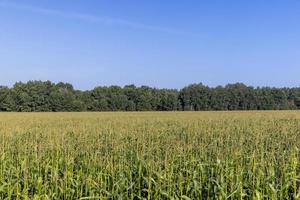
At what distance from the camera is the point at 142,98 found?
87250mm

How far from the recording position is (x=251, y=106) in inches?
3568

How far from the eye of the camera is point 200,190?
21.8 feet

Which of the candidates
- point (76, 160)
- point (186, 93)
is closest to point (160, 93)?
point (186, 93)

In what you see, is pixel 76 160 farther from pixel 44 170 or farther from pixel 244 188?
pixel 244 188

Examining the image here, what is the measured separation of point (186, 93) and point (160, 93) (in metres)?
6.92

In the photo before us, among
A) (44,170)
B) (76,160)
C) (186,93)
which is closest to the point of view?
(44,170)

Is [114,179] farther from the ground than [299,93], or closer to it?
closer to it

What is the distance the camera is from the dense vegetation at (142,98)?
8406cm

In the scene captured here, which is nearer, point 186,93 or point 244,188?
point 244,188

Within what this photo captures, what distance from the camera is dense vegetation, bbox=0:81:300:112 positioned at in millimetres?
84062

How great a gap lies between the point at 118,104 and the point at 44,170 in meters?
77.3

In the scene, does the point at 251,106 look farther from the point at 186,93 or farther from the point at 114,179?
the point at 114,179

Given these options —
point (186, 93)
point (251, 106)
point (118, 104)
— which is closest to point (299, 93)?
point (251, 106)

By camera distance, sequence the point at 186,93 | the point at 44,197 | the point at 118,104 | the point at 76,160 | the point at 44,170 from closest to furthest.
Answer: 1. the point at 44,197
2. the point at 44,170
3. the point at 76,160
4. the point at 118,104
5. the point at 186,93
